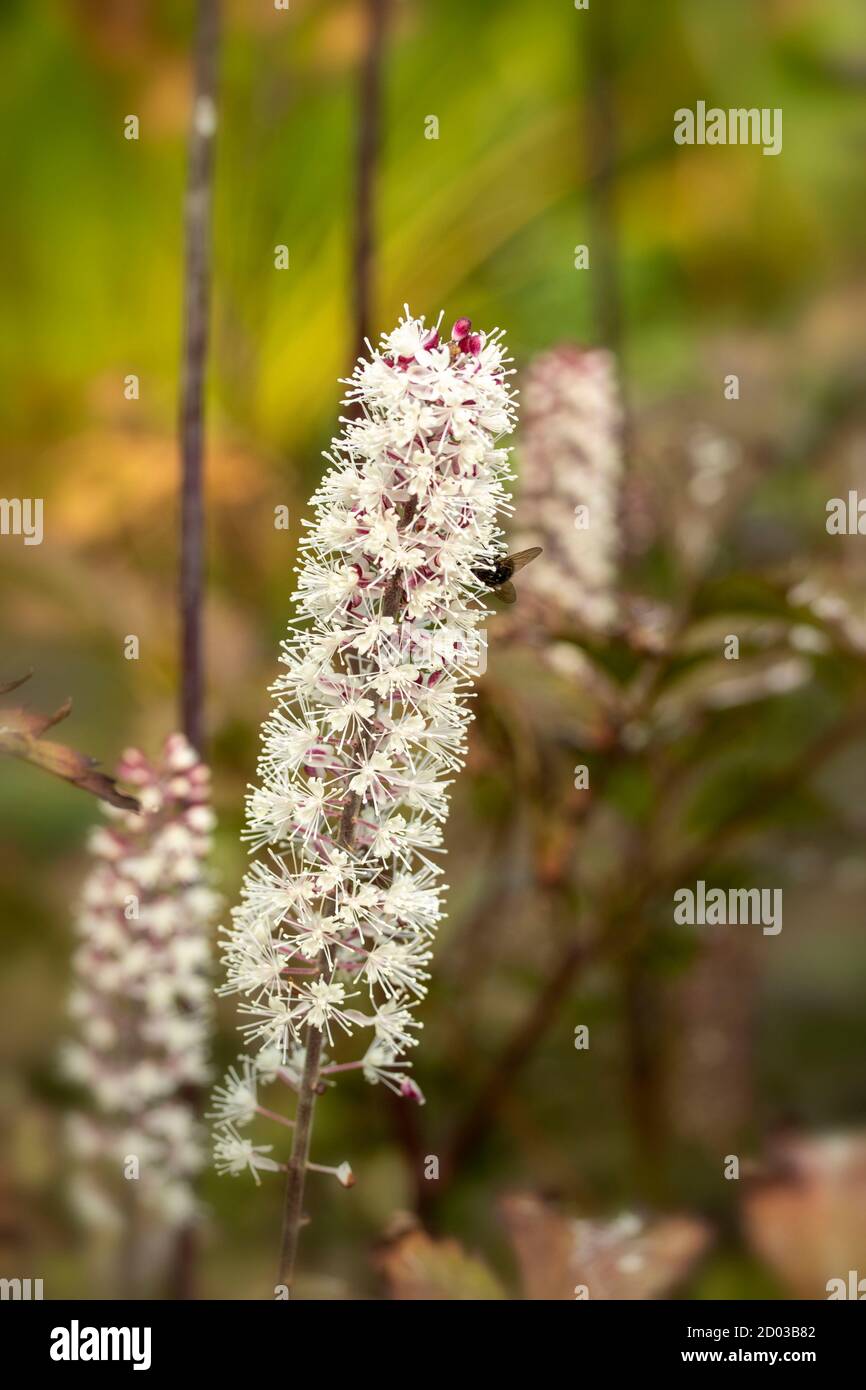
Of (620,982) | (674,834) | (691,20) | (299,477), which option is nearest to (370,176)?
(299,477)

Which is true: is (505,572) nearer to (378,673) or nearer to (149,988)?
(378,673)

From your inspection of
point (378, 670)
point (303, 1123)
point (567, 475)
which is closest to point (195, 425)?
point (567, 475)

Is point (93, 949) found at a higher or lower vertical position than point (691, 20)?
lower

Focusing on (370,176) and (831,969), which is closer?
(370,176)

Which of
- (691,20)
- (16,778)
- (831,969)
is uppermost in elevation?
(691,20)

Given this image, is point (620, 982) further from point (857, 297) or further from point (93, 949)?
point (857, 297)

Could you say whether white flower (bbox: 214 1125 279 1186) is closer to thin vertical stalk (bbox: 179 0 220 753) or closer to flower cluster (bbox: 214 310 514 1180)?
flower cluster (bbox: 214 310 514 1180)

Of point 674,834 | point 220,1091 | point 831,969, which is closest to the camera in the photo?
point 220,1091
